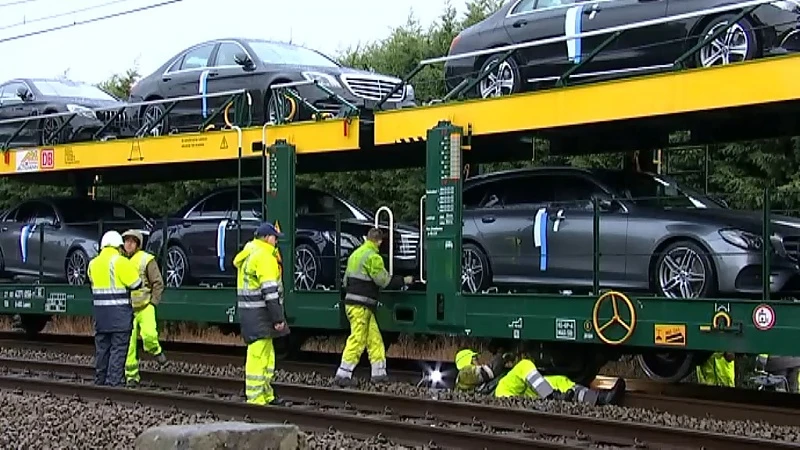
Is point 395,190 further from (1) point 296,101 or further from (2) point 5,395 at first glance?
(2) point 5,395

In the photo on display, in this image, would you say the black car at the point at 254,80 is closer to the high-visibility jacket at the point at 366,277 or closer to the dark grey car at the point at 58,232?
the dark grey car at the point at 58,232

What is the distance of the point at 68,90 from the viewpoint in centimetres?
1919

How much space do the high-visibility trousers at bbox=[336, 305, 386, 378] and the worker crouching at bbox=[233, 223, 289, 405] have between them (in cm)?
163

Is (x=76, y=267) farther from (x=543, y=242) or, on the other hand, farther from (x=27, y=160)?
(x=543, y=242)

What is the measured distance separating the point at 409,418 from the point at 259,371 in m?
1.50

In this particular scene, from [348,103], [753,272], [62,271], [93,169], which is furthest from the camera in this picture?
[62,271]

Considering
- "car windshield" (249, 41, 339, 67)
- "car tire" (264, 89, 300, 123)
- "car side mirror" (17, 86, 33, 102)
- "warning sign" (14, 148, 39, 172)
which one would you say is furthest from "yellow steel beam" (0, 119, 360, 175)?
"car side mirror" (17, 86, 33, 102)

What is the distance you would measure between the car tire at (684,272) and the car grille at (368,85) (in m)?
4.92

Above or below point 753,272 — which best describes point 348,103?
above

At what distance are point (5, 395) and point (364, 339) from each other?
3.74 m

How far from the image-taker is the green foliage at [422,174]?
15.6 meters

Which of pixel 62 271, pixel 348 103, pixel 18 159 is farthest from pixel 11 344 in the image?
pixel 348 103

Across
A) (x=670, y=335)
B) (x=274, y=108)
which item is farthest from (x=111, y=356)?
(x=670, y=335)

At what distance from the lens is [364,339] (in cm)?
1238
